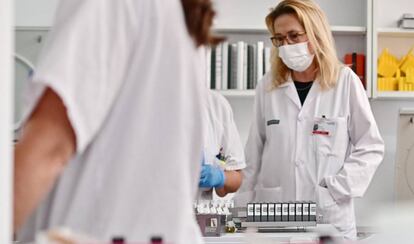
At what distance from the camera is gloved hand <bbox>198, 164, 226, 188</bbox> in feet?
9.67

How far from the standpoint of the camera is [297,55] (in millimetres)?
3264

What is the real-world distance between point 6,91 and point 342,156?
2.59m

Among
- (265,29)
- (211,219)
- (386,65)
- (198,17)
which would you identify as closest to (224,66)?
(265,29)

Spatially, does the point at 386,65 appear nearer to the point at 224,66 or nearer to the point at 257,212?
the point at 224,66

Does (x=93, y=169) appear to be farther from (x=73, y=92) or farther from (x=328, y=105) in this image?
(x=328, y=105)

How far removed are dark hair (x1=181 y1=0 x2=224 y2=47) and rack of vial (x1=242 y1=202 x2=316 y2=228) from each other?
1.66m

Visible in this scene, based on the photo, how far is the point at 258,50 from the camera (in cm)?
437

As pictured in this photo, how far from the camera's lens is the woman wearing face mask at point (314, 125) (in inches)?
125

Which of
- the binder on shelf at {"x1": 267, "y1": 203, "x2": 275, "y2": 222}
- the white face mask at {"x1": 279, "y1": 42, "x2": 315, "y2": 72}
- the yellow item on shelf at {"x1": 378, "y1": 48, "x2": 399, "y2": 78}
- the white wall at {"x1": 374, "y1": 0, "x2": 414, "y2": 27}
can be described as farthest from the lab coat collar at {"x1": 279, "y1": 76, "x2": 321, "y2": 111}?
the white wall at {"x1": 374, "y1": 0, "x2": 414, "y2": 27}

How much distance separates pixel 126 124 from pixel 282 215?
5.68 feet

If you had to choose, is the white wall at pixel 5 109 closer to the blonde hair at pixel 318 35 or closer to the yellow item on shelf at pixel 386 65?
the blonde hair at pixel 318 35

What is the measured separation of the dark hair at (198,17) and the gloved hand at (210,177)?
1867 mm

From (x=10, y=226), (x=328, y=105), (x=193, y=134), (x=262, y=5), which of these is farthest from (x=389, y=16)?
(x=10, y=226)

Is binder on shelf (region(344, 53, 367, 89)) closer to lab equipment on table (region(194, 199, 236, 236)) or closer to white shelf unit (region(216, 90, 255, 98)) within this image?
white shelf unit (region(216, 90, 255, 98))
